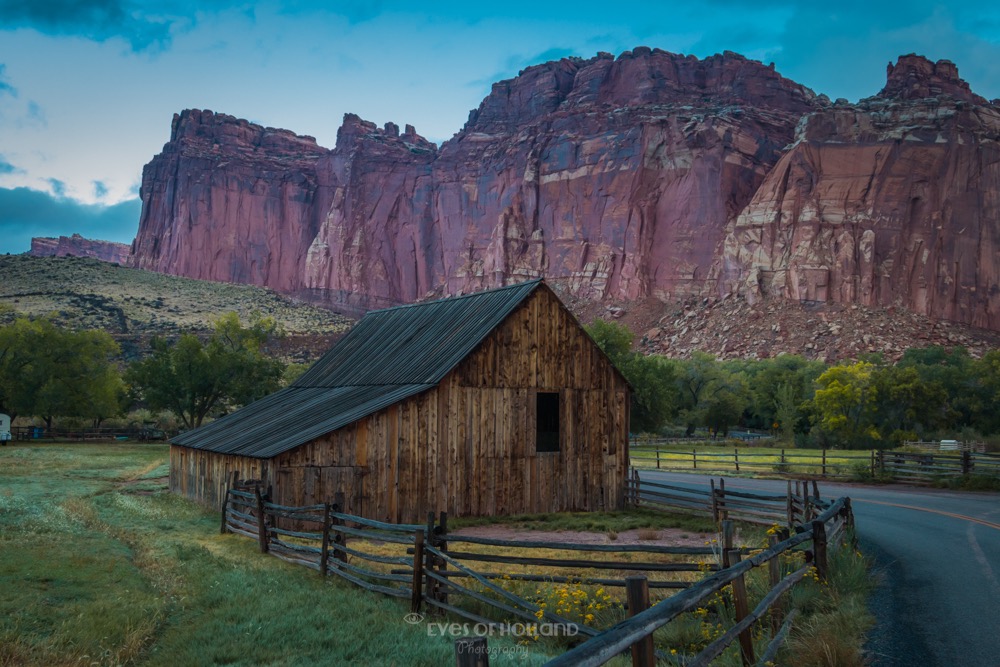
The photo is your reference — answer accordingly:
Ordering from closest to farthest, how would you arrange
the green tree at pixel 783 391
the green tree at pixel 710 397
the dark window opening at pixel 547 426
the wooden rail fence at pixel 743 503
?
the wooden rail fence at pixel 743 503
the dark window opening at pixel 547 426
the green tree at pixel 783 391
the green tree at pixel 710 397

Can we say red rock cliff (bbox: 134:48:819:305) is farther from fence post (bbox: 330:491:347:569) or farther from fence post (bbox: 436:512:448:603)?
fence post (bbox: 436:512:448:603)

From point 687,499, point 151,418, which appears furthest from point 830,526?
point 151,418

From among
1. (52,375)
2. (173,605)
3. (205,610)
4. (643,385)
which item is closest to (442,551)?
(205,610)

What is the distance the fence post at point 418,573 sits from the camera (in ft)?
31.2

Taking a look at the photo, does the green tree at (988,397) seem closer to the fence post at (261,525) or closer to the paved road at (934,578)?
the paved road at (934,578)

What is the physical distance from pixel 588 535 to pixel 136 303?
7835 centimetres

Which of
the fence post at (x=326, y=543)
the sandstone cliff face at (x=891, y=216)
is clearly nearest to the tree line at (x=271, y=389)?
the fence post at (x=326, y=543)

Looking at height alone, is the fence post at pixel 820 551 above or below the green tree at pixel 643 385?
below

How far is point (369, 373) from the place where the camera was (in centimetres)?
2286

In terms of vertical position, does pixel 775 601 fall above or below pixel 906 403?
below

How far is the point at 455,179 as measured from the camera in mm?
139625

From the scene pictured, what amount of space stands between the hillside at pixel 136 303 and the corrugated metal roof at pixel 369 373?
48.4 metres

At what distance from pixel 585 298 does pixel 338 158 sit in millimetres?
68910

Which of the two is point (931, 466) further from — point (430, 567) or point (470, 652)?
point (470, 652)
